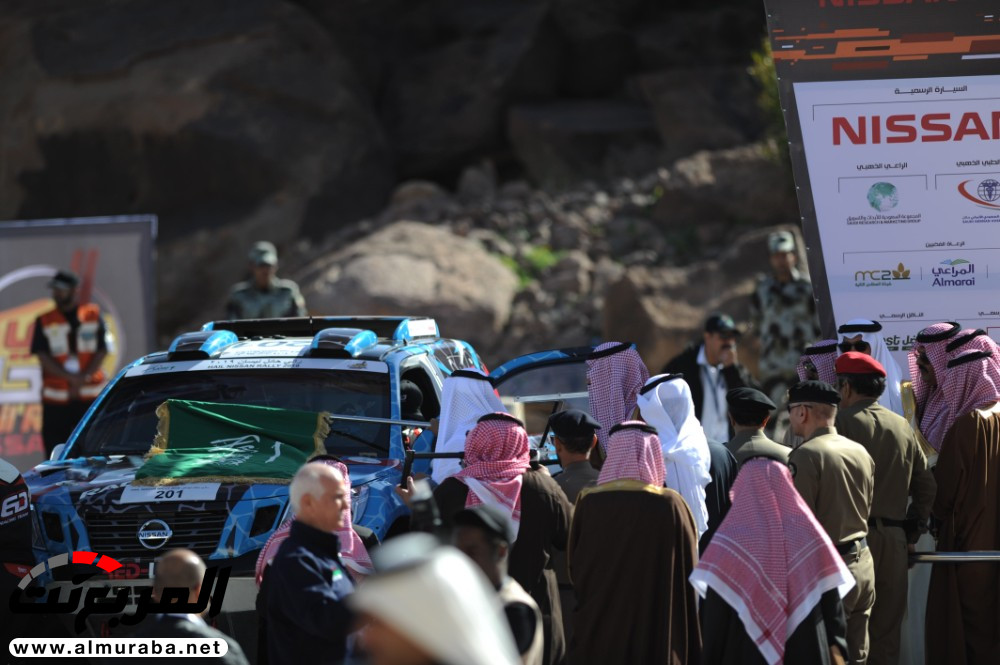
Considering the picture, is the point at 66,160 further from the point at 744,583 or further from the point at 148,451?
the point at 744,583

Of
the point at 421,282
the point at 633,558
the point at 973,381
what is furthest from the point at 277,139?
the point at 633,558

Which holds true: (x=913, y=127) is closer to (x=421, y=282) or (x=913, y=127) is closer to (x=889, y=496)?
(x=889, y=496)

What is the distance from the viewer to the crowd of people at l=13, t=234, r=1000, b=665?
4.68 metres

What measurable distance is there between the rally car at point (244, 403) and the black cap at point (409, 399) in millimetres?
82

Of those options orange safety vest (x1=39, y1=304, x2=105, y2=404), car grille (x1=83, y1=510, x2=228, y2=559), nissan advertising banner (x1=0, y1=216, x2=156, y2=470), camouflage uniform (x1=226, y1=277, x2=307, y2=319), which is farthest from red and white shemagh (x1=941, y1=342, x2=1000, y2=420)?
nissan advertising banner (x1=0, y1=216, x2=156, y2=470)

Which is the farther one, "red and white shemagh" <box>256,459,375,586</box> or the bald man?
"red and white shemagh" <box>256,459,375,586</box>

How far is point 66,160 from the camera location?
24.2 meters

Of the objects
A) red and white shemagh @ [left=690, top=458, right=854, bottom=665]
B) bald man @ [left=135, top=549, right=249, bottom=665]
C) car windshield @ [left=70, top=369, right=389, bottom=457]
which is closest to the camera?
bald man @ [left=135, top=549, right=249, bottom=665]

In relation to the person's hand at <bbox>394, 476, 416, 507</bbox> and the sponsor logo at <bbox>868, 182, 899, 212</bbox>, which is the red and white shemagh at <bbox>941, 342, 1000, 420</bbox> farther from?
the person's hand at <bbox>394, 476, 416, 507</bbox>

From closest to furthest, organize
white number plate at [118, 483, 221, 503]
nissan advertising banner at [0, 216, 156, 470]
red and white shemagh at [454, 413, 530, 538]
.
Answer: red and white shemagh at [454, 413, 530, 538], white number plate at [118, 483, 221, 503], nissan advertising banner at [0, 216, 156, 470]

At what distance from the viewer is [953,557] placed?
681 centimetres

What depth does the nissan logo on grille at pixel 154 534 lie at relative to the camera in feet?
22.0

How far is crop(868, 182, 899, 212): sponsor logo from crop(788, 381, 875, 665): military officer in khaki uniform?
2.36 metres

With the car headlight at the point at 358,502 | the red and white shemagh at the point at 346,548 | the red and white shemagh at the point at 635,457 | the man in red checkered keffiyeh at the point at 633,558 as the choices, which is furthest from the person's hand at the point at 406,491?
the red and white shemagh at the point at 635,457
